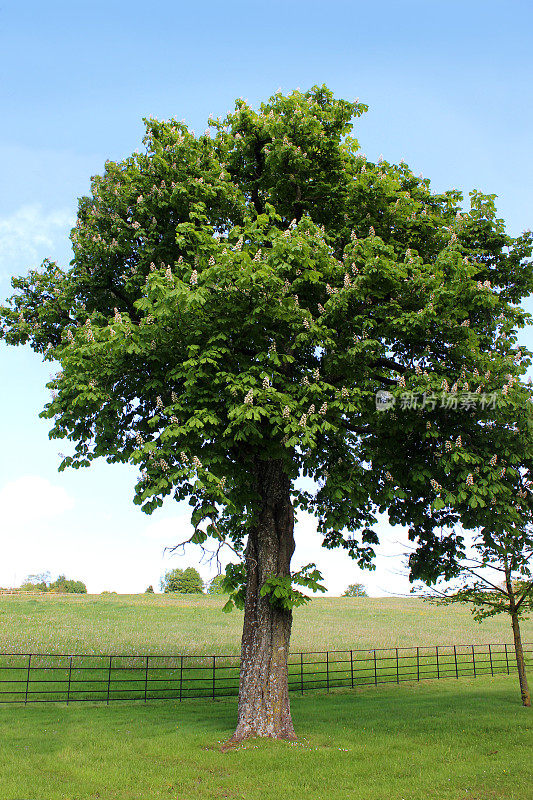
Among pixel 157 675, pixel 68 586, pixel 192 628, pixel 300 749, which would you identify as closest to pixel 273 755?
pixel 300 749

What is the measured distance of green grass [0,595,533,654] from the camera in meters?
35.7

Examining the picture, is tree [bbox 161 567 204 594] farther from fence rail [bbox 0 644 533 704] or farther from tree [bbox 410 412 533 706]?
tree [bbox 410 412 533 706]

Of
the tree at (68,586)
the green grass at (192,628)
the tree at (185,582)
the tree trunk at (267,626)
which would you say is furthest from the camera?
the tree at (68,586)

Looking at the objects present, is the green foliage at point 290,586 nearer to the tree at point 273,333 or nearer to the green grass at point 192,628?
the tree at point 273,333

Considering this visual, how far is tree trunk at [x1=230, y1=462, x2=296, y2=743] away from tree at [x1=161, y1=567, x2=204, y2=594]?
103 m

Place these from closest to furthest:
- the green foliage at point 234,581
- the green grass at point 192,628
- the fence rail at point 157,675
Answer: the green foliage at point 234,581, the fence rail at point 157,675, the green grass at point 192,628

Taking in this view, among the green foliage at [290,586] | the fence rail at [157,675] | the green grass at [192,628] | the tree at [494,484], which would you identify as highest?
the tree at [494,484]

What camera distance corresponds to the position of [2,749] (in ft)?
46.8

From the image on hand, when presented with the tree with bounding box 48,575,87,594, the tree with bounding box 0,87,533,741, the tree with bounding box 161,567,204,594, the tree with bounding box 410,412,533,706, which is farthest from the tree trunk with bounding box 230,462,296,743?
the tree with bounding box 48,575,87,594

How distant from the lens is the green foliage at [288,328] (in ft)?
42.5

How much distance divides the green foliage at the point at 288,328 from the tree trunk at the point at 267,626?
1.78ft

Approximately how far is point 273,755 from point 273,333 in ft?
31.8

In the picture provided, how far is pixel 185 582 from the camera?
11744cm

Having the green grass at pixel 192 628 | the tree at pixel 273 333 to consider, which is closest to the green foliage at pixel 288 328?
the tree at pixel 273 333
